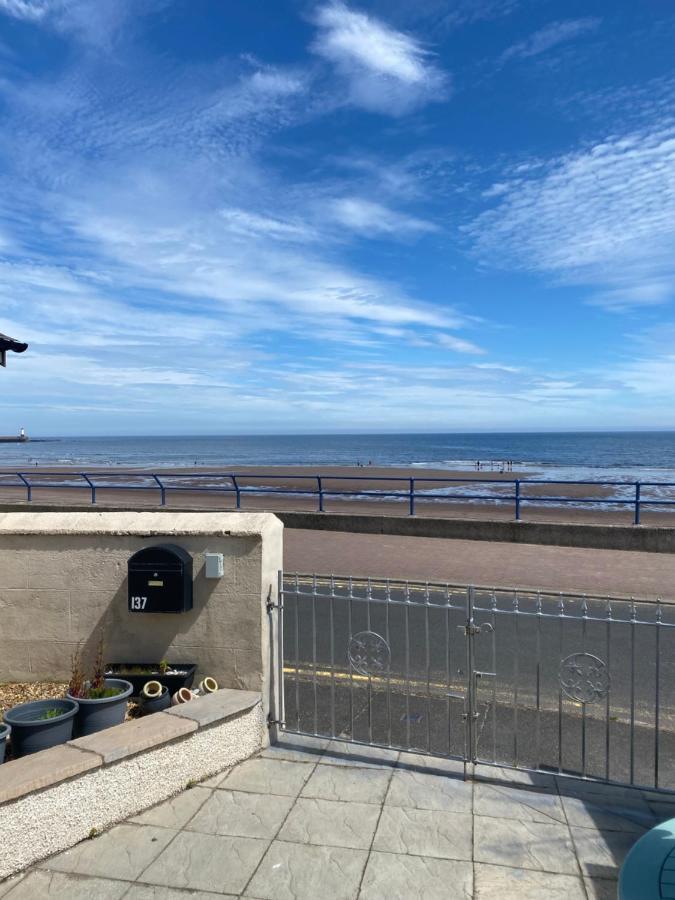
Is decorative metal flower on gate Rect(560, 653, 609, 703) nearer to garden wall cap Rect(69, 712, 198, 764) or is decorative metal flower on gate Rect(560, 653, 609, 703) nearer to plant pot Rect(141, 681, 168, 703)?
garden wall cap Rect(69, 712, 198, 764)

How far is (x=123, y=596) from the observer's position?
18.5 ft

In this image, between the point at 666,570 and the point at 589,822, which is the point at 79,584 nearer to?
the point at 589,822

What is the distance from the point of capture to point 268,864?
3.76 meters

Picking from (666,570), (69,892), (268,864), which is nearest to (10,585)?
(69,892)

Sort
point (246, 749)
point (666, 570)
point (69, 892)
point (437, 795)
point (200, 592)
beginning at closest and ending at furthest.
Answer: point (69, 892), point (437, 795), point (246, 749), point (200, 592), point (666, 570)

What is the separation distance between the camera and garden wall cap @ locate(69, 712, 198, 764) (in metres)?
4.18

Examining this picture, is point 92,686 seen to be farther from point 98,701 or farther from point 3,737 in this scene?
point 3,737

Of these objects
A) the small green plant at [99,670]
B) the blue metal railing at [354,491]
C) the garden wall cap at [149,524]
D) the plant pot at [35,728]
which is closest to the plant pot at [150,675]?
the small green plant at [99,670]

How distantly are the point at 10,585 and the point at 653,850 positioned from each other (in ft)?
16.9

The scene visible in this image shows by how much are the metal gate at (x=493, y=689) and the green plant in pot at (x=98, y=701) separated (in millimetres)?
1282

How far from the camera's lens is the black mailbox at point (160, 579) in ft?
17.7

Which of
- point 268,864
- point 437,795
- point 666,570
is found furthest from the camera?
point 666,570

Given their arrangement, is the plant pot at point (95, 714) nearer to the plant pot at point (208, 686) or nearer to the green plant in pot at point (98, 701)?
the green plant in pot at point (98, 701)

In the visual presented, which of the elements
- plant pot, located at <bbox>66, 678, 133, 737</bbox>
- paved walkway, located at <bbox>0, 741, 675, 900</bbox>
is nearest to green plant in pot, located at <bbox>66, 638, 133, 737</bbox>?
plant pot, located at <bbox>66, 678, 133, 737</bbox>
